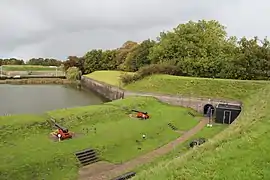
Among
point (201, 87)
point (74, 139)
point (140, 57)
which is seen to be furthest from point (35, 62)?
point (74, 139)

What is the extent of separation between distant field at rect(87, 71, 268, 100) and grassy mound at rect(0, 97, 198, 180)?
19.9ft

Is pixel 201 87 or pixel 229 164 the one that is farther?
pixel 201 87

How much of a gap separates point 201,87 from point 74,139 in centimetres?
1957

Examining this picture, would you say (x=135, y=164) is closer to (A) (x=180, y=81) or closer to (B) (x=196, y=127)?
(B) (x=196, y=127)

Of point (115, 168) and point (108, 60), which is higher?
point (108, 60)

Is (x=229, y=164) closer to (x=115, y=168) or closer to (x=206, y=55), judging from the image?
(x=115, y=168)

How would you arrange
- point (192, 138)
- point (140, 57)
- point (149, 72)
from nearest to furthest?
point (192, 138) < point (149, 72) < point (140, 57)

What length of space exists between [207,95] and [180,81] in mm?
4210

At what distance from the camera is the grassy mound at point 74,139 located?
623 inches

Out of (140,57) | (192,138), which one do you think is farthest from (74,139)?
(140,57)

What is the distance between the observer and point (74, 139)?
64.0 feet

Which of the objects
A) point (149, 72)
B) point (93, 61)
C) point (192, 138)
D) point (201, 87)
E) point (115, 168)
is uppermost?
point (93, 61)

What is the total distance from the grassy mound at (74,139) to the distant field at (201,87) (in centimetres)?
608

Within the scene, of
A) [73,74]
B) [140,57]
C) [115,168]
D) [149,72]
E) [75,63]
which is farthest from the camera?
[75,63]
